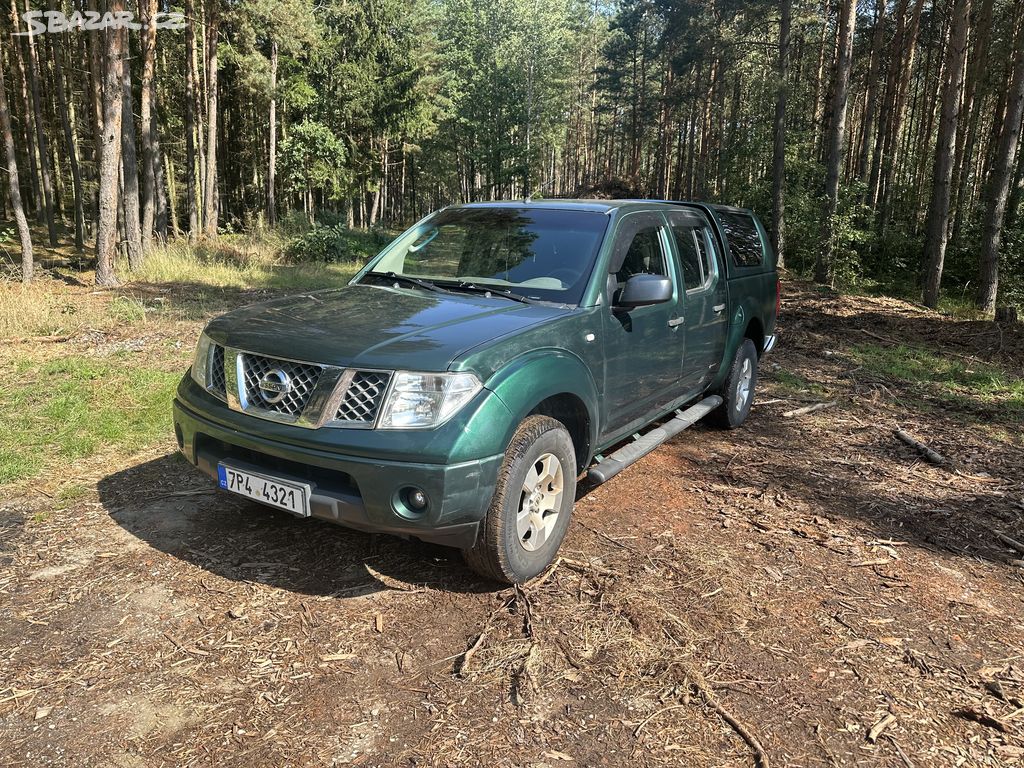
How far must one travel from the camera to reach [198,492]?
448 centimetres

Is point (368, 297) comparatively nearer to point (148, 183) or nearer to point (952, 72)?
point (952, 72)

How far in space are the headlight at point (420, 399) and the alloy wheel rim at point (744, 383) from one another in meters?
3.78

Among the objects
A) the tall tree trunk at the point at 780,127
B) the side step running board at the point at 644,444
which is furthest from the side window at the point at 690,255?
the tall tree trunk at the point at 780,127

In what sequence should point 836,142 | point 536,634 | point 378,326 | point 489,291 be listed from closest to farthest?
point 536,634
point 378,326
point 489,291
point 836,142

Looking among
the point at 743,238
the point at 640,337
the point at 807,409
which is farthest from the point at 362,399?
the point at 807,409

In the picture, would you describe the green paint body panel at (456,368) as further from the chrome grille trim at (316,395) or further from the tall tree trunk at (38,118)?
the tall tree trunk at (38,118)

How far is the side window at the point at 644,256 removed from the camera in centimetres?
418

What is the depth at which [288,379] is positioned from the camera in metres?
3.07

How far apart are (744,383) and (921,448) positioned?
1.55 meters

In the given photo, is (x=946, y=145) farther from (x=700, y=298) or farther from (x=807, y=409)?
(x=700, y=298)

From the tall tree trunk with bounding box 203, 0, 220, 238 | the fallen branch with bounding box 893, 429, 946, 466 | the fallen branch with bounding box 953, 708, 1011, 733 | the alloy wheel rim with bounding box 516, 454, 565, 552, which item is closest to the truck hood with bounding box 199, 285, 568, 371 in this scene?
the alloy wheel rim with bounding box 516, 454, 565, 552

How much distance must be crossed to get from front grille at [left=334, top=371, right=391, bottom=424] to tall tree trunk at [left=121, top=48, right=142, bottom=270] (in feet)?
48.6

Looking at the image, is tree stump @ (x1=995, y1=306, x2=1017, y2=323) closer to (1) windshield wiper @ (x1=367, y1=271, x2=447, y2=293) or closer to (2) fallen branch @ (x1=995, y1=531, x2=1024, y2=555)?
(2) fallen branch @ (x1=995, y1=531, x2=1024, y2=555)

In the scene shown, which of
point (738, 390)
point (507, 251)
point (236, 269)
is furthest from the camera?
point (236, 269)
